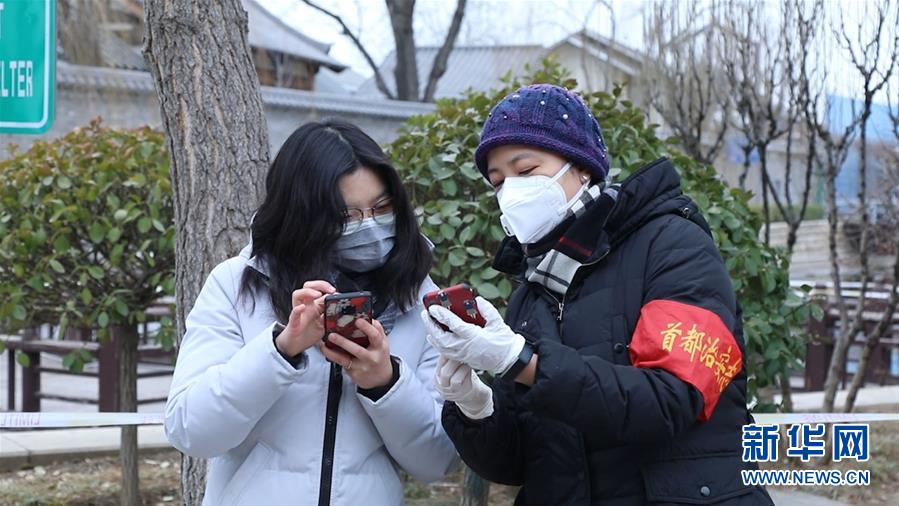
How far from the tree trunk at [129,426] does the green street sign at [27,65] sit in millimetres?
1309

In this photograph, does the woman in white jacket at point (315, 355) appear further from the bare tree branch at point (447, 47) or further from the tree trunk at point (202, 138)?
the bare tree branch at point (447, 47)

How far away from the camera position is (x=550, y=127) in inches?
83.4

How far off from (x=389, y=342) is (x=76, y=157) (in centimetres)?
348

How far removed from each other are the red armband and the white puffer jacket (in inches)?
20.5

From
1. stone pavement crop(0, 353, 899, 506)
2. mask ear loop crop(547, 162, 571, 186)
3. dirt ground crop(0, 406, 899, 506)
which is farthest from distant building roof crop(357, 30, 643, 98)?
mask ear loop crop(547, 162, 571, 186)

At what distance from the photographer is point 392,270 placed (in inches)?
90.6

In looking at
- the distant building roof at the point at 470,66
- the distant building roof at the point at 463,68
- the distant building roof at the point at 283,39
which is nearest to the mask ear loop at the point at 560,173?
the distant building roof at the point at 283,39

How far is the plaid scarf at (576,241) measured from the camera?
2055mm

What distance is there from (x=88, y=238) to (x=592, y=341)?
364 centimetres

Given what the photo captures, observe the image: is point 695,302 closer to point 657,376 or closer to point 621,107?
point 657,376

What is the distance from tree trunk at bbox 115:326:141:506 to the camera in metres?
5.03

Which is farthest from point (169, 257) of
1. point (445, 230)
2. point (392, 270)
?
point (392, 270)

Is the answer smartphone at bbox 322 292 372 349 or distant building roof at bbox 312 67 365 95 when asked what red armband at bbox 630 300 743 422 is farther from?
distant building roof at bbox 312 67 365 95

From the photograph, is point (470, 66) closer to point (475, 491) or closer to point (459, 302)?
point (475, 491)
